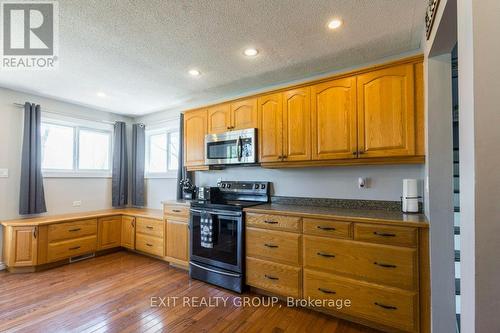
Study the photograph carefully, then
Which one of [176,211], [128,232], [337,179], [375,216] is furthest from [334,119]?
[128,232]

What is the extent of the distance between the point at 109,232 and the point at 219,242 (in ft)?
7.33

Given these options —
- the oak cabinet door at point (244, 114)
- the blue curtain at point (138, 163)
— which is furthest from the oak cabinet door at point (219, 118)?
the blue curtain at point (138, 163)

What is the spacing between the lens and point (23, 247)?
311 centimetres

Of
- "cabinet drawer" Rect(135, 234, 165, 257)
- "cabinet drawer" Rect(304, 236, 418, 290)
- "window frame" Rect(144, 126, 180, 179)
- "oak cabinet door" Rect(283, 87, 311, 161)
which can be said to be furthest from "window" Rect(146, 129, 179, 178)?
"cabinet drawer" Rect(304, 236, 418, 290)

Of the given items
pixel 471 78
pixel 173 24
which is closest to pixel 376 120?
pixel 471 78

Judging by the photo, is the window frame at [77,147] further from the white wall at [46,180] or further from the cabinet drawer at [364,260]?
the cabinet drawer at [364,260]

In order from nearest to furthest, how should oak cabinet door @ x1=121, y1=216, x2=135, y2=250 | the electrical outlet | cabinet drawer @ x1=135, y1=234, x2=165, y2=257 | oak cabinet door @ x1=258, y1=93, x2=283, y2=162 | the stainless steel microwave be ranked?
oak cabinet door @ x1=258, y1=93, x2=283, y2=162
the stainless steel microwave
the electrical outlet
cabinet drawer @ x1=135, y1=234, x2=165, y2=257
oak cabinet door @ x1=121, y1=216, x2=135, y2=250

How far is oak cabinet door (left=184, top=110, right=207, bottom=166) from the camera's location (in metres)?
3.41

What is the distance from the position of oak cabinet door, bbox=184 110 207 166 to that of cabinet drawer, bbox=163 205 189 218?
0.65m

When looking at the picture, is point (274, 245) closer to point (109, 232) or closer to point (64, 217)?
point (109, 232)

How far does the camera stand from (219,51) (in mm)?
2342

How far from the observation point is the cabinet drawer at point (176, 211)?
3178 millimetres

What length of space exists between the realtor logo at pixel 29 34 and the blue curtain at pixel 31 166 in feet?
3.13

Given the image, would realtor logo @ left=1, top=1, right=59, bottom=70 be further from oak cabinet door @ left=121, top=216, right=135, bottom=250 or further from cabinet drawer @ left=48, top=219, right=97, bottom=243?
oak cabinet door @ left=121, top=216, right=135, bottom=250
